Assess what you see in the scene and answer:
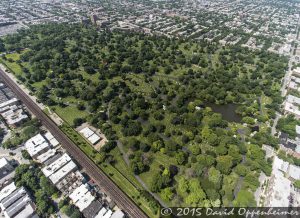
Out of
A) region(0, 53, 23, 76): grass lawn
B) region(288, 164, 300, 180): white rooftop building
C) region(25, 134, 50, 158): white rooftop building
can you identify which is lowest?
region(25, 134, 50, 158): white rooftop building

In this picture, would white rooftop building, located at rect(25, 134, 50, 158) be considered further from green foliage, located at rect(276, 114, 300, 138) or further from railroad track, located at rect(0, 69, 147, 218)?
green foliage, located at rect(276, 114, 300, 138)

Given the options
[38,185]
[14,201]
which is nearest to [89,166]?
[38,185]

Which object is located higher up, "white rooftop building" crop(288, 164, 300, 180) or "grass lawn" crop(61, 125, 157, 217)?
"white rooftop building" crop(288, 164, 300, 180)

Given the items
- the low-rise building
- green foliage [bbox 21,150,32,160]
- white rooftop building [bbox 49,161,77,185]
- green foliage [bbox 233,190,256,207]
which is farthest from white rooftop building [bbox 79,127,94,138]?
green foliage [bbox 233,190,256,207]

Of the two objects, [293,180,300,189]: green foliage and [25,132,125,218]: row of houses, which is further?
[293,180,300,189]: green foliage

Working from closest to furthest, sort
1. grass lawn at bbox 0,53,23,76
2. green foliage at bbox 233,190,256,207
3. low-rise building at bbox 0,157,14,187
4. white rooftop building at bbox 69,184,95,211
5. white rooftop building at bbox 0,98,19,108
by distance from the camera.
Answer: white rooftop building at bbox 69,184,95,211 < green foliage at bbox 233,190,256,207 < low-rise building at bbox 0,157,14,187 < white rooftop building at bbox 0,98,19,108 < grass lawn at bbox 0,53,23,76

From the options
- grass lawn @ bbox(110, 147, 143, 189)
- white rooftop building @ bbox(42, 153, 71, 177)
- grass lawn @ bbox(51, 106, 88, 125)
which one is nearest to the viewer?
white rooftop building @ bbox(42, 153, 71, 177)

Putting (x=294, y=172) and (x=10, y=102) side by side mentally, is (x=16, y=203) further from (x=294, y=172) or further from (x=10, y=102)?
(x=294, y=172)

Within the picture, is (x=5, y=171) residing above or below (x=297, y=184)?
below

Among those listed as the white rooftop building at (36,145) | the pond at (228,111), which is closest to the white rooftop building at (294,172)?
the pond at (228,111)
